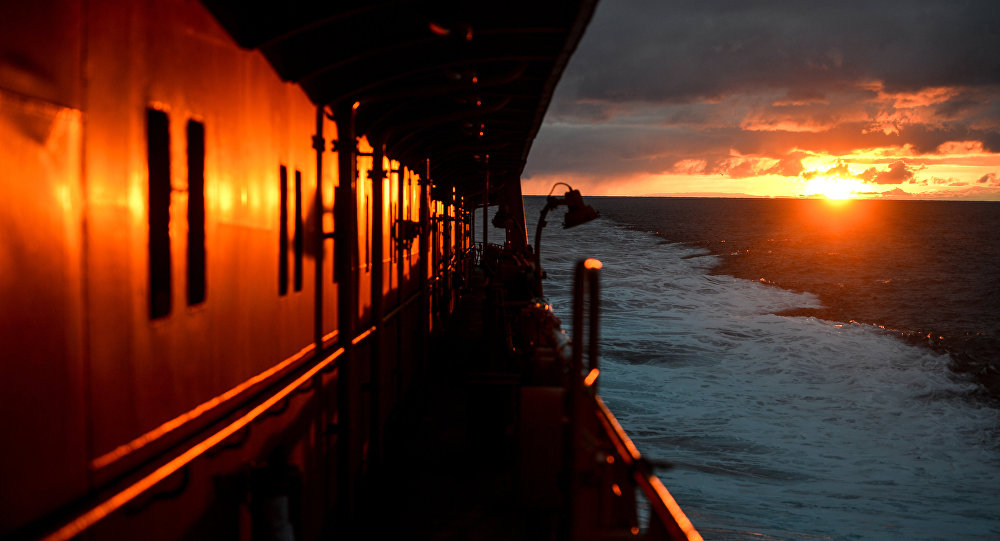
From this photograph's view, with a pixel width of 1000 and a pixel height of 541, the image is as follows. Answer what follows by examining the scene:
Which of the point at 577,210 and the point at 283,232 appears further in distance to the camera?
the point at 577,210

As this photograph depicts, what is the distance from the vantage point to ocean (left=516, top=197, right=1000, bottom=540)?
14578 mm

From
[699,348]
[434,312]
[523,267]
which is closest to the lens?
[523,267]

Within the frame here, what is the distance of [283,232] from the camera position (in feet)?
14.1

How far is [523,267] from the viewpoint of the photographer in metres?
10.1

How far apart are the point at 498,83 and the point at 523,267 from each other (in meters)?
4.48

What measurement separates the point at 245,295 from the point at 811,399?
77.7 feet

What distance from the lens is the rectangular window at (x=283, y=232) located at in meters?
4.23

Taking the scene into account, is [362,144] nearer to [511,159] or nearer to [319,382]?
[319,382]

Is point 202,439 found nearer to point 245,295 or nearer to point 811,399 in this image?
point 245,295

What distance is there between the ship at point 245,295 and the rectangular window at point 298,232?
0.07ft

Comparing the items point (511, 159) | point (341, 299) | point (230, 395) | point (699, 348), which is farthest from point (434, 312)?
point (699, 348)

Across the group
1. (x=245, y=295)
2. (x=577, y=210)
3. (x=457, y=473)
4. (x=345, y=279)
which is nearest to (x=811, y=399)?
(x=577, y=210)

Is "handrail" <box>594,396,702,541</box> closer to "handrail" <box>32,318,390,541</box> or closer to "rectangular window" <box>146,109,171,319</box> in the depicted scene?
"handrail" <box>32,318,390,541</box>

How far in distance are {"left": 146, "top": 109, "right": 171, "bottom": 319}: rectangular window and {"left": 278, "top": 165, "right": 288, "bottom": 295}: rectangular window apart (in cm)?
143
